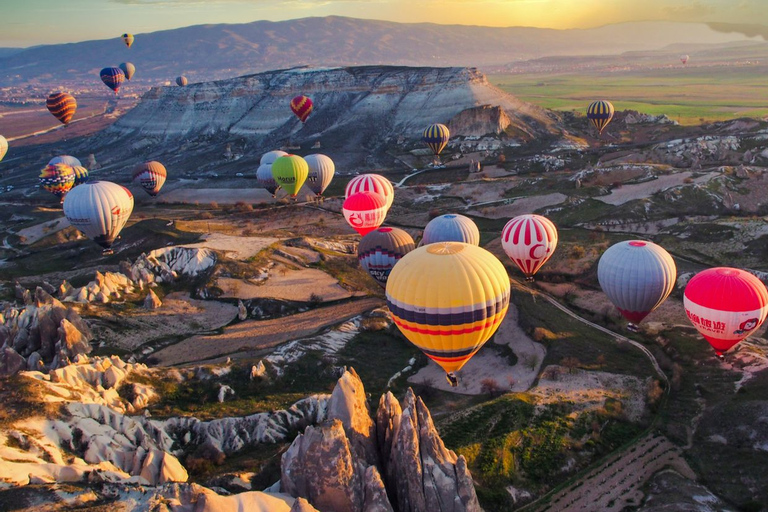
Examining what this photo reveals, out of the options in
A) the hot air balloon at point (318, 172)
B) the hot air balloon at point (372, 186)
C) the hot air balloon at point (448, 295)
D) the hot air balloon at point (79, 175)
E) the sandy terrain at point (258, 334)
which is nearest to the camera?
the hot air balloon at point (448, 295)

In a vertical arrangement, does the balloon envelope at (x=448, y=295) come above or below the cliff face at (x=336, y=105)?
below

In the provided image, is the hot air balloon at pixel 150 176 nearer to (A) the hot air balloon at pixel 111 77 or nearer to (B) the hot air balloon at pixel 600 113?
(B) the hot air balloon at pixel 600 113

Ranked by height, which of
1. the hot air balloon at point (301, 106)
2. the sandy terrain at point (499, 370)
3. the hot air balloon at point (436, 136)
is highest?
the hot air balloon at point (301, 106)

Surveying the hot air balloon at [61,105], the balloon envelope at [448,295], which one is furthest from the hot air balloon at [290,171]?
the hot air balloon at [61,105]

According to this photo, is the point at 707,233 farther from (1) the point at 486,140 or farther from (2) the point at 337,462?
(1) the point at 486,140

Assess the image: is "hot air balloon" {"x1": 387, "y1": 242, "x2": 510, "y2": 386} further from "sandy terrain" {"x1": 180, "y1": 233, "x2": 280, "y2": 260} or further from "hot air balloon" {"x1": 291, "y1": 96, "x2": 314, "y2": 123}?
"hot air balloon" {"x1": 291, "y1": 96, "x2": 314, "y2": 123}
